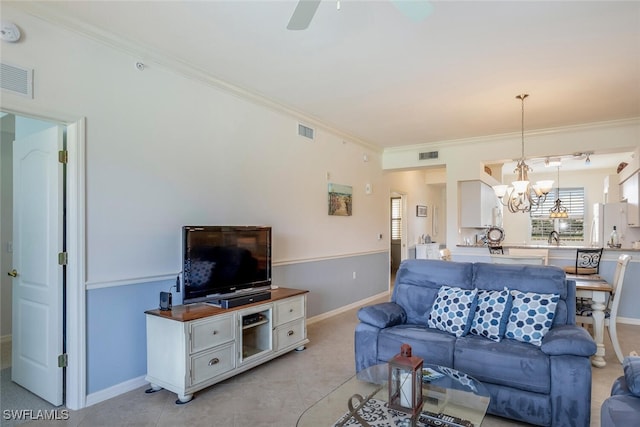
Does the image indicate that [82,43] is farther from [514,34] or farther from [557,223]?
[557,223]

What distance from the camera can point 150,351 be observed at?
289 cm

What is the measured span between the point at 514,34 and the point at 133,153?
3.06 m

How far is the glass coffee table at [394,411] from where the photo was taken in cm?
180

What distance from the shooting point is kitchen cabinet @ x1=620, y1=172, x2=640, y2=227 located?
5281 mm

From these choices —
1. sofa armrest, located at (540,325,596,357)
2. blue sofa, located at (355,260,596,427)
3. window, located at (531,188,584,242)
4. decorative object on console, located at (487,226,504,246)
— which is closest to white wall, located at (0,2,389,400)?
blue sofa, located at (355,260,596,427)

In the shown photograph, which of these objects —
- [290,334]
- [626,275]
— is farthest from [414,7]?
[626,275]

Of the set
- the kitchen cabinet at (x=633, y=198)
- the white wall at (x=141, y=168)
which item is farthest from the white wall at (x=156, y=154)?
the kitchen cabinet at (x=633, y=198)

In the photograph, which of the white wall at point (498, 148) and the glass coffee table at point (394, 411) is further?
the white wall at point (498, 148)

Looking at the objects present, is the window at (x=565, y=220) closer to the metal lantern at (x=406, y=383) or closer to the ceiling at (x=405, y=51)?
the ceiling at (x=405, y=51)

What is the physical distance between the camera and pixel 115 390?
2812 mm

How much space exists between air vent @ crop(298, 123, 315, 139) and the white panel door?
2.67 m

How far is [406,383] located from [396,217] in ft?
23.0

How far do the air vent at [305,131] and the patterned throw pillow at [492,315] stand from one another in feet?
9.60

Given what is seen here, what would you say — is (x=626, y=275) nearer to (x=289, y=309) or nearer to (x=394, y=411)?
(x=289, y=309)
